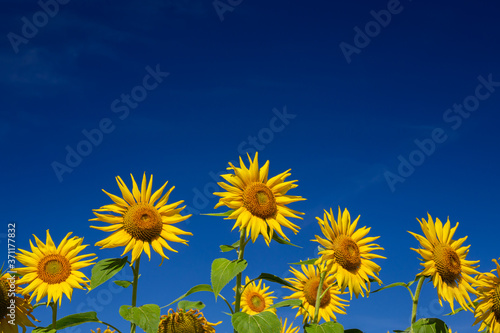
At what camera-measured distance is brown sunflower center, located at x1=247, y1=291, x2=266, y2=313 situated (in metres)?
9.48

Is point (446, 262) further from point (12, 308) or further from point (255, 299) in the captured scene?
point (12, 308)

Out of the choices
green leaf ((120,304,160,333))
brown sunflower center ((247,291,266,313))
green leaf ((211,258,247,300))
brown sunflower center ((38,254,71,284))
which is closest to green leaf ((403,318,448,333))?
green leaf ((211,258,247,300))

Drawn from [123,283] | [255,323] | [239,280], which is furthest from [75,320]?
[255,323]

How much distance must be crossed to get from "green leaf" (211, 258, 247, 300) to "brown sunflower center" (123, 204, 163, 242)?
2.71 feet

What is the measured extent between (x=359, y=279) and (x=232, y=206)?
2091 mm

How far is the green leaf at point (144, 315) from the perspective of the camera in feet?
17.1

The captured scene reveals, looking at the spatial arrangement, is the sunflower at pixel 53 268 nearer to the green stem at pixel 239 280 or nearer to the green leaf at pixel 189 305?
the green leaf at pixel 189 305

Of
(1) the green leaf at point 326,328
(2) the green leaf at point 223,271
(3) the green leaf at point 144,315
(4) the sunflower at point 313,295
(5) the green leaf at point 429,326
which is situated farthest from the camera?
(4) the sunflower at point 313,295

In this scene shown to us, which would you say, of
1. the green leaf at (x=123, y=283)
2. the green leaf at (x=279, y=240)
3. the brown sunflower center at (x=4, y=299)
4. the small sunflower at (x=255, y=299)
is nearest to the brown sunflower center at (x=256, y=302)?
the small sunflower at (x=255, y=299)

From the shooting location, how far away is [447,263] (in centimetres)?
669

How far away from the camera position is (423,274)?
6629 millimetres

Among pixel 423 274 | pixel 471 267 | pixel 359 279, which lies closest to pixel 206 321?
pixel 359 279

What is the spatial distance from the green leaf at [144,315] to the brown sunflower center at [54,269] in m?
1.33

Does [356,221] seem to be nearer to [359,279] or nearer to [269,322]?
[359,279]
